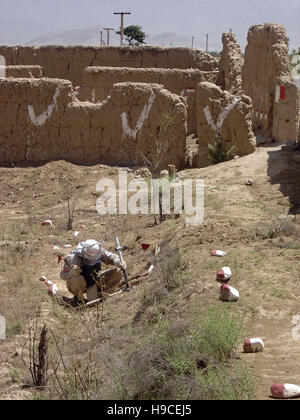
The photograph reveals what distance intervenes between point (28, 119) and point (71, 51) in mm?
8478

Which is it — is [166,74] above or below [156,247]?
above

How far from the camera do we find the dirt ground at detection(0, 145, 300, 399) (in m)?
5.56

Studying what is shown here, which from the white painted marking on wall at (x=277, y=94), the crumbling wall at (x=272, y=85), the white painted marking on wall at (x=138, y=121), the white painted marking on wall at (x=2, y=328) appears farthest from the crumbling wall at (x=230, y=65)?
the white painted marking on wall at (x=2, y=328)

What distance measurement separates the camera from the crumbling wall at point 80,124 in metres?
13.5

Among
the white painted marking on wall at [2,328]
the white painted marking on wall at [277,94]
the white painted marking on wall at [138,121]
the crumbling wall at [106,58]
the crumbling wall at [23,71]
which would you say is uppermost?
the crumbling wall at [106,58]

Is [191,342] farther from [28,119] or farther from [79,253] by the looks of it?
[28,119]

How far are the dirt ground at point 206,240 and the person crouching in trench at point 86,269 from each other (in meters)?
0.33

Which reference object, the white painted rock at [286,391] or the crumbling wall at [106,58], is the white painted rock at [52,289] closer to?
the white painted rock at [286,391]

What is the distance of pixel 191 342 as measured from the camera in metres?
4.79

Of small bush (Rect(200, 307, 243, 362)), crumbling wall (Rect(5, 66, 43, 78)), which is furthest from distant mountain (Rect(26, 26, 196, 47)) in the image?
small bush (Rect(200, 307, 243, 362))

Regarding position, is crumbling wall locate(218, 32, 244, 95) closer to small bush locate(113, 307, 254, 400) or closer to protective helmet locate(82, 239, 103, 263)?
protective helmet locate(82, 239, 103, 263)
